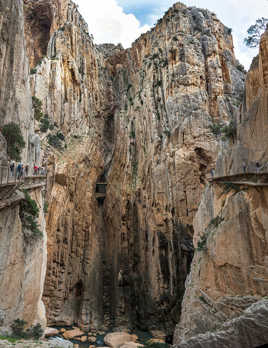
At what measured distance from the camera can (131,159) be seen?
30.5 meters

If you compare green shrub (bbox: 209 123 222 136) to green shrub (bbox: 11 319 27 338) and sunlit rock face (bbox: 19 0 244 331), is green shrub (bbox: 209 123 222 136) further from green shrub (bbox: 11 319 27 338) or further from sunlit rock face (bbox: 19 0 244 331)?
green shrub (bbox: 11 319 27 338)

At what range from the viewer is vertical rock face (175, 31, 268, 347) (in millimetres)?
10773

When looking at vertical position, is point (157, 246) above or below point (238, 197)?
below

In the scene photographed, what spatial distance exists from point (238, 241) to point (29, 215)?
10.2 m

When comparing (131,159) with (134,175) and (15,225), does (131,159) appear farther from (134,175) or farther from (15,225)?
(15,225)

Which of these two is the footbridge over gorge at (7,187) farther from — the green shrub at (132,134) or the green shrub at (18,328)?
the green shrub at (132,134)

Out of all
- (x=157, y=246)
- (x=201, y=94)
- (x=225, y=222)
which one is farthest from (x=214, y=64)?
(x=225, y=222)

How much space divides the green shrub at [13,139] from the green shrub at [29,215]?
214 centimetres

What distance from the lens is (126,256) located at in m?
27.4

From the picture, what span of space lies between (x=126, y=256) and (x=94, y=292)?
190 inches

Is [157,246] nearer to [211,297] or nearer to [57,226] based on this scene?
[57,226]

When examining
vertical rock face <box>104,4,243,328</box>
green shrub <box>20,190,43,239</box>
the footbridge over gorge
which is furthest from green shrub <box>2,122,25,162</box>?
vertical rock face <box>104,4,243,328</box>

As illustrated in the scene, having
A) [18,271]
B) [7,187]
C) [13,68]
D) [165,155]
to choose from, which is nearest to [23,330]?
[18,271]

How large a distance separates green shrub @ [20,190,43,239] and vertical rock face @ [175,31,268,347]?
8486 millimetres
